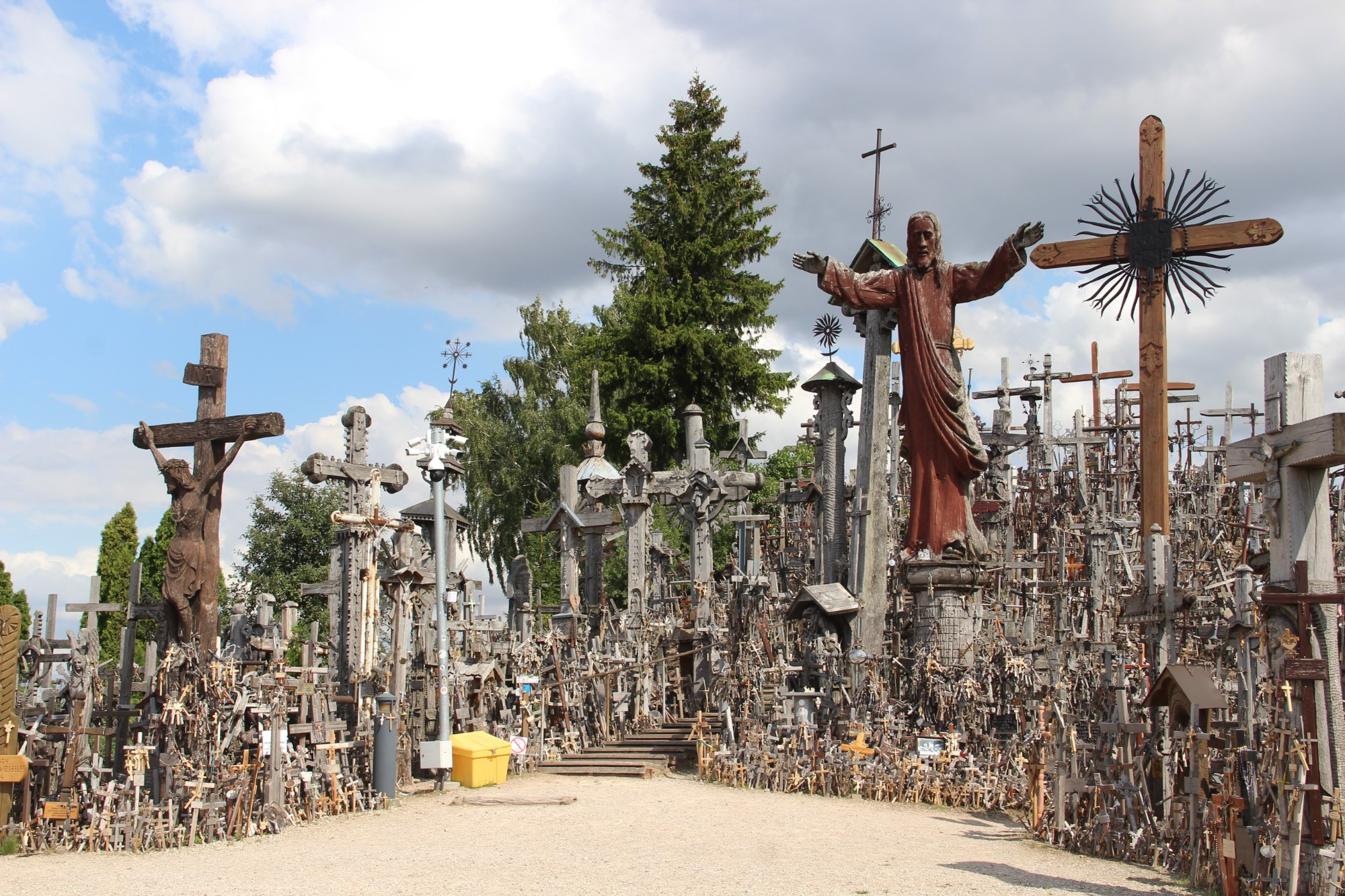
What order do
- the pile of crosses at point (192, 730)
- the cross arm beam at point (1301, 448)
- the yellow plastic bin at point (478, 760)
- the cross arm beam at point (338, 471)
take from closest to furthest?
the cross arm beam at point (1301, 448) < the pile of crosses at point (192, 730) < the yellow plastic bin at point (478, 760) < the cross arm beam at point (338, 471)

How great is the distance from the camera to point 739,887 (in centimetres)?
813

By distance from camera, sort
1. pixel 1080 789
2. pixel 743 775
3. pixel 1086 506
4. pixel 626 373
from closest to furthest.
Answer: pixel 1080 789 → pixel 743 775 → pixel 1086 506 → pixel 626 373

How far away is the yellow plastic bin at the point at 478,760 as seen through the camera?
13.3 metres

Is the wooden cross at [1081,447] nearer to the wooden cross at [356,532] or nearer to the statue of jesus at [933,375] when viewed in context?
the statue of jesus at [933,375]

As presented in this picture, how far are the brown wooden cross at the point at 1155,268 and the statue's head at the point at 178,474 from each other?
10069mm

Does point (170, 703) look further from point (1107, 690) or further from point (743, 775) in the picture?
point (1107, 690)

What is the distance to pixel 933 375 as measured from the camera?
15.5 meters

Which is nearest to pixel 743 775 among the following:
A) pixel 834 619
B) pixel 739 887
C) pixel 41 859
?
pixel 834 619

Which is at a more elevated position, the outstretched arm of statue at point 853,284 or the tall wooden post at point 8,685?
the outstretched arm of statue at point 853,284

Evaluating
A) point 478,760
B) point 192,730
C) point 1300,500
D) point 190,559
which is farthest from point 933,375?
point 192,730

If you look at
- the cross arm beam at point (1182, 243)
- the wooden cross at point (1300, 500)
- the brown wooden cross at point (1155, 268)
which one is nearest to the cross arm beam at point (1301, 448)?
the wooden cross at point (1300, 500)

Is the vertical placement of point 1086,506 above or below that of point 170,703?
above

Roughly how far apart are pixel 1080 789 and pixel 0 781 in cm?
963

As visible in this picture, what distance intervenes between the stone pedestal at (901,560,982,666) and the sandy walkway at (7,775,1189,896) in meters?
2.85
